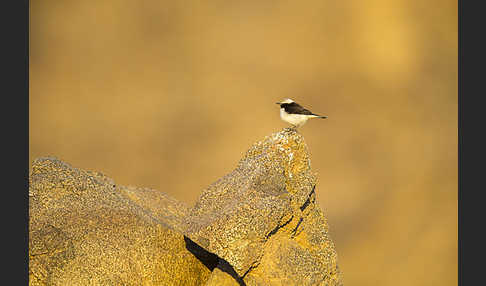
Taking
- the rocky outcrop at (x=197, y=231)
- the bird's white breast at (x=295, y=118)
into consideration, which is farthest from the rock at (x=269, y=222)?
the bird's white breast at (x=295, y=118)

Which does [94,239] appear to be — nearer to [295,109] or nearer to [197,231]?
[197,231]

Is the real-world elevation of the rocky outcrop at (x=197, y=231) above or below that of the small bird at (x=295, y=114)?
below

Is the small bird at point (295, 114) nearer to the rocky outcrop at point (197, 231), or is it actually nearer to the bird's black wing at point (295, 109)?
the bird's black wing at point (295, 109)

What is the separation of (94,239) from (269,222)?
189cm

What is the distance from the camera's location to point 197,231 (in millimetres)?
5520

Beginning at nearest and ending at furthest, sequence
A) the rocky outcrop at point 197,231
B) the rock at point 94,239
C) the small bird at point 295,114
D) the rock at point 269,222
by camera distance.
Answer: the rock at point 269,222, the rocky outcrop at point 197,231, the rock at point 94,239, the small bird at point 295,114

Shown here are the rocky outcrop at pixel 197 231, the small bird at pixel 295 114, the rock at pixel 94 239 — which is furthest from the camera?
the small bird at pixel 295 114

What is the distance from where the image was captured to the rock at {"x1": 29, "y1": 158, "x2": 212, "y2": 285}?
5.64 meters

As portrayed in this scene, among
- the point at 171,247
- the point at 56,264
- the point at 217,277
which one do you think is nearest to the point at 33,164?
the point at 56,264

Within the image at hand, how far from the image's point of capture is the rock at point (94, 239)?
222 inches

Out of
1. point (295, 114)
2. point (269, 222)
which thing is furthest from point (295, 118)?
point (269, 222)

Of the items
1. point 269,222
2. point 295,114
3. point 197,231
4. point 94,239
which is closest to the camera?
point 197,231

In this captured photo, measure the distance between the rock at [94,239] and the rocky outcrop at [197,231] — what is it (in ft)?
0.03

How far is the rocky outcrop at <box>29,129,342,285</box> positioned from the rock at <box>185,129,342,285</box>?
1 centimetres
